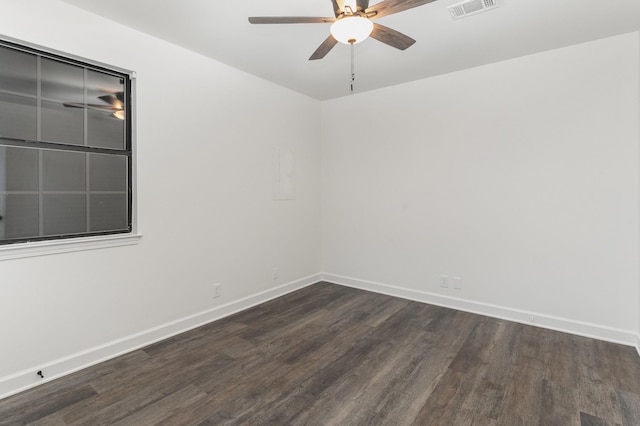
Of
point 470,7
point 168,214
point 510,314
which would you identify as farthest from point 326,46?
point 510,314

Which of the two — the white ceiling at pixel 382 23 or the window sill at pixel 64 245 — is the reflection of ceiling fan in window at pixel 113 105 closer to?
the white ceiling at pixel 382 23

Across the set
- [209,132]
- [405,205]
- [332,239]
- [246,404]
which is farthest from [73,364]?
[405,205]

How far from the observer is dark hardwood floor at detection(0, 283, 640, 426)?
197cm

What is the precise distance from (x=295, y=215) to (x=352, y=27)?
285 cm

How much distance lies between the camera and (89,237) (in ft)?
8.35

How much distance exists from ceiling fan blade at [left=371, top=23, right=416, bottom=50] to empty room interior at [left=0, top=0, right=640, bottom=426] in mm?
41

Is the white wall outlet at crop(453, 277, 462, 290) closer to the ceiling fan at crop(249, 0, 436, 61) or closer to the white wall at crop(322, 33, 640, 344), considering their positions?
the white wall at crop(322, 33, 640, 344)

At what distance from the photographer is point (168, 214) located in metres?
2.99

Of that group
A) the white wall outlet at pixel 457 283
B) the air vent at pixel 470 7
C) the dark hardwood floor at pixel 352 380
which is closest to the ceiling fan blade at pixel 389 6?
the air vent at pixel 470 7

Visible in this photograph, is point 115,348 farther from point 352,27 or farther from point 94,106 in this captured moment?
point 352,27

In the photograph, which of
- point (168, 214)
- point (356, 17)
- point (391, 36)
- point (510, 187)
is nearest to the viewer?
point (356, 17)

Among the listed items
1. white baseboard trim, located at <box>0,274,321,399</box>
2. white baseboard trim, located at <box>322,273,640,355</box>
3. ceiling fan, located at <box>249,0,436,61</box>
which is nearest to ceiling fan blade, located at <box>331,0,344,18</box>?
ceiling fan, located at <box>249,0,436,61</box>

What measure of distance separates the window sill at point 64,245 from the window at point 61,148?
9 centimetres

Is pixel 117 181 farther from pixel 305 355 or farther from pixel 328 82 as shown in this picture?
pixel 328 82
